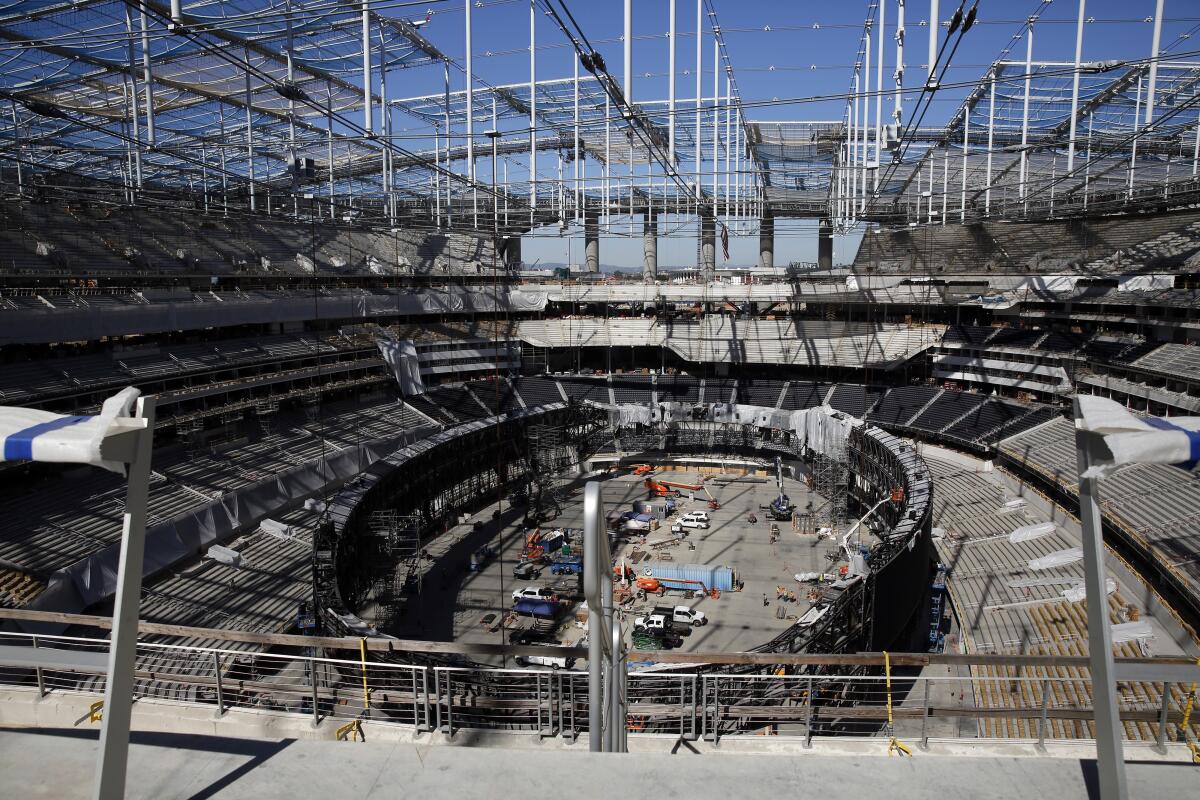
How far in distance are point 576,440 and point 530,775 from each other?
18902 mm

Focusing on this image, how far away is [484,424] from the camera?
56.2 feet

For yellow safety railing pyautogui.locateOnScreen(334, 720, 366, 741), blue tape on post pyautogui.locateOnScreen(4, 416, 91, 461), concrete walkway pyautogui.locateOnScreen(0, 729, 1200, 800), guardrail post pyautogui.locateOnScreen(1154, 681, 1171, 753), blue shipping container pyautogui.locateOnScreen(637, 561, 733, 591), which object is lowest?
blue shipping container pyautogui.locateOnScreen(637, 561, 733, 591)

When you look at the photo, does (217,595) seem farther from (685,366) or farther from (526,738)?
(685,366)

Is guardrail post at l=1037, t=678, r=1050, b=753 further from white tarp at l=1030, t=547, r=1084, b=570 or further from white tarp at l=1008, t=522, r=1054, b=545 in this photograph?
white tarp at l=1008, t=522, r=1054, b=545

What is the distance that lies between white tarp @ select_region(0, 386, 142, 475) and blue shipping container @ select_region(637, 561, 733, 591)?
444 inches

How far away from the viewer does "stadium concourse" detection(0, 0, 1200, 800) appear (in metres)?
3.21

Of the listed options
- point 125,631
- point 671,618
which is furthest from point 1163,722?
point 671,618

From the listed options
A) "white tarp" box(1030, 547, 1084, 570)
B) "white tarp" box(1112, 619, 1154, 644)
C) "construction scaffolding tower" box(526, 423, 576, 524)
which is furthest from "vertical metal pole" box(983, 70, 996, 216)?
"construction scaffolding tower" box(526, 423, 576, 524)

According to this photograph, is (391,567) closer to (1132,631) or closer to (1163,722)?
(1132,631)

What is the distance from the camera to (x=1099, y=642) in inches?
78.7

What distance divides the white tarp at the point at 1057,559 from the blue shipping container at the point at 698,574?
4.88m

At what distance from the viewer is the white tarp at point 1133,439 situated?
1793 millimetres

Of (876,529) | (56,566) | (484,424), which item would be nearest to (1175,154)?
(876,529)

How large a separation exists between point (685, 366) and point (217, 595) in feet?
67.2
